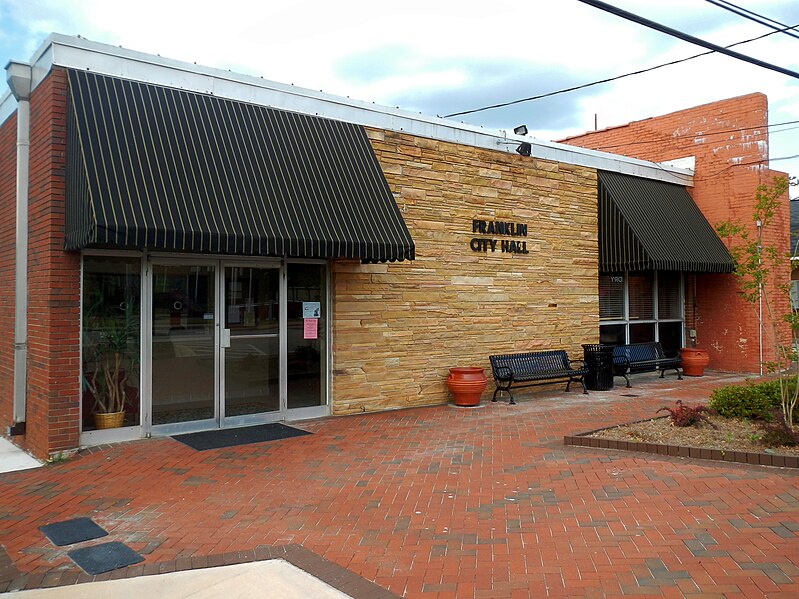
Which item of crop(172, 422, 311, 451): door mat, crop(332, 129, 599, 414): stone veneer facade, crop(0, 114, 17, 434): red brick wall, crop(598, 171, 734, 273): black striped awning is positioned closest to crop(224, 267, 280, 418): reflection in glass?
crop(172, 422, 311, 451): door mat

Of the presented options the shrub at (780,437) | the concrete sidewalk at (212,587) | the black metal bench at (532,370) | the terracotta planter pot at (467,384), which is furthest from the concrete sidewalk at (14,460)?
the shrub at (780,437)

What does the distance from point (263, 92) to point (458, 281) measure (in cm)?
457

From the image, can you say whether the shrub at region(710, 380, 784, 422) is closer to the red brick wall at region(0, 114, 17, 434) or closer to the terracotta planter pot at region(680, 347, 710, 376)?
the terracotta planter pot at region(680, 347, 710, 376)

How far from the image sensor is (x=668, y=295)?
1636cm

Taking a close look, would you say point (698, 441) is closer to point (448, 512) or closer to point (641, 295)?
point (448, 512)

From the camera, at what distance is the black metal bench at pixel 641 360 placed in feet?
45.0

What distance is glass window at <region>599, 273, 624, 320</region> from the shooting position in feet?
48.9

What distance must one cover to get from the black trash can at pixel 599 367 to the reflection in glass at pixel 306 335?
578cm

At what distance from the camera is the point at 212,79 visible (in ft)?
29.1

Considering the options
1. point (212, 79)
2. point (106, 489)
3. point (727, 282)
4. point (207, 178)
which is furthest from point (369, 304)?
point (727, 282)

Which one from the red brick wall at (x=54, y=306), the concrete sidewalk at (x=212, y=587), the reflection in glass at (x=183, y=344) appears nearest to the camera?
the concrete sidewalk at (x=212, y=587)

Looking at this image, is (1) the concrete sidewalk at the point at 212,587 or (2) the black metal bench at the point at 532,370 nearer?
(1) the concrete sidewalk at the point at 212,587

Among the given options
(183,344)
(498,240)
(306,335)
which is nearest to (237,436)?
(183,344)

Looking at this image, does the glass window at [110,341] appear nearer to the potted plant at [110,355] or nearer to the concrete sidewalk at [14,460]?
the potted plant at [110,355]
